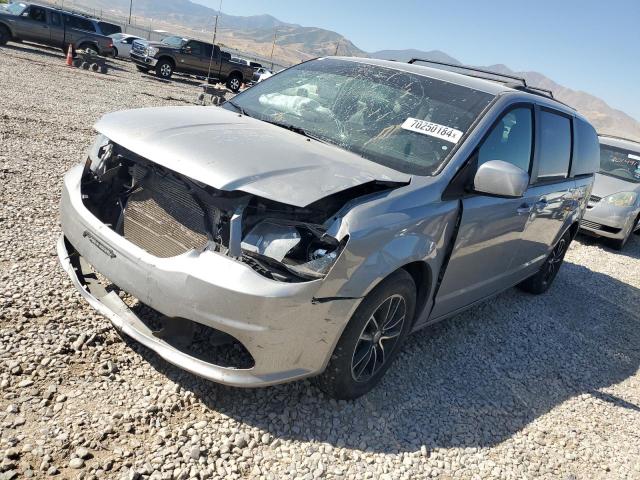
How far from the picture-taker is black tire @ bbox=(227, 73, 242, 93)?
25.2 m

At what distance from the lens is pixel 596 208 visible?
8.93m

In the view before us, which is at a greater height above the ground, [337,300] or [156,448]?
[337,300]

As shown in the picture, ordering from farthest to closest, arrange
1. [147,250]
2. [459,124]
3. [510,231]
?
[510,231] < [459,124] < [147,250]

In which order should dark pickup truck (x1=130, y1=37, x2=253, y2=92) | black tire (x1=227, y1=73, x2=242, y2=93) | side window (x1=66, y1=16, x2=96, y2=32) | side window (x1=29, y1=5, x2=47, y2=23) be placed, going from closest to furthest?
side window (x1=29, y1=5, x2=47, y2=23) → side window (x1=66, y1=16, x2=96, y2=32) → dark pickup truck (x1=130, y1=37, x2=253, y2=92) → black tire (x1=227, y1=73, x2=242, y2=93)

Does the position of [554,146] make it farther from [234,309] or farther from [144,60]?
[144,60]

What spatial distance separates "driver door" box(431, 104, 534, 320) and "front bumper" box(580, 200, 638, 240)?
5.49 meters

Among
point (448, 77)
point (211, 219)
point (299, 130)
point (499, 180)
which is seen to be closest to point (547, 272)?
point (448, 77)

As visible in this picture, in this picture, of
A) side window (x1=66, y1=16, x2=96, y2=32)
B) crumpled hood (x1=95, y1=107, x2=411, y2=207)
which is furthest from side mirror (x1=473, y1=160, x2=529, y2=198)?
side window (x1=66, y1=16, x2=96, y2=32)

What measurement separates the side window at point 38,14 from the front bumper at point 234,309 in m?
21.0

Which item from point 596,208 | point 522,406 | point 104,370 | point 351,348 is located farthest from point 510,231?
point 596,208

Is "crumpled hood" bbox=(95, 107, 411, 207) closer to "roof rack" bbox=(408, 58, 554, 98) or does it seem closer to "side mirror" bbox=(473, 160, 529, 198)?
"side mirror" bbox=(473, 160, 529, 198)

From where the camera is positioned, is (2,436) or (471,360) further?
(471,360)

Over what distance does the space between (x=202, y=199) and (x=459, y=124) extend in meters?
1.74

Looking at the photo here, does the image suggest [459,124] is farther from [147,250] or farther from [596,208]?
[596,208]
